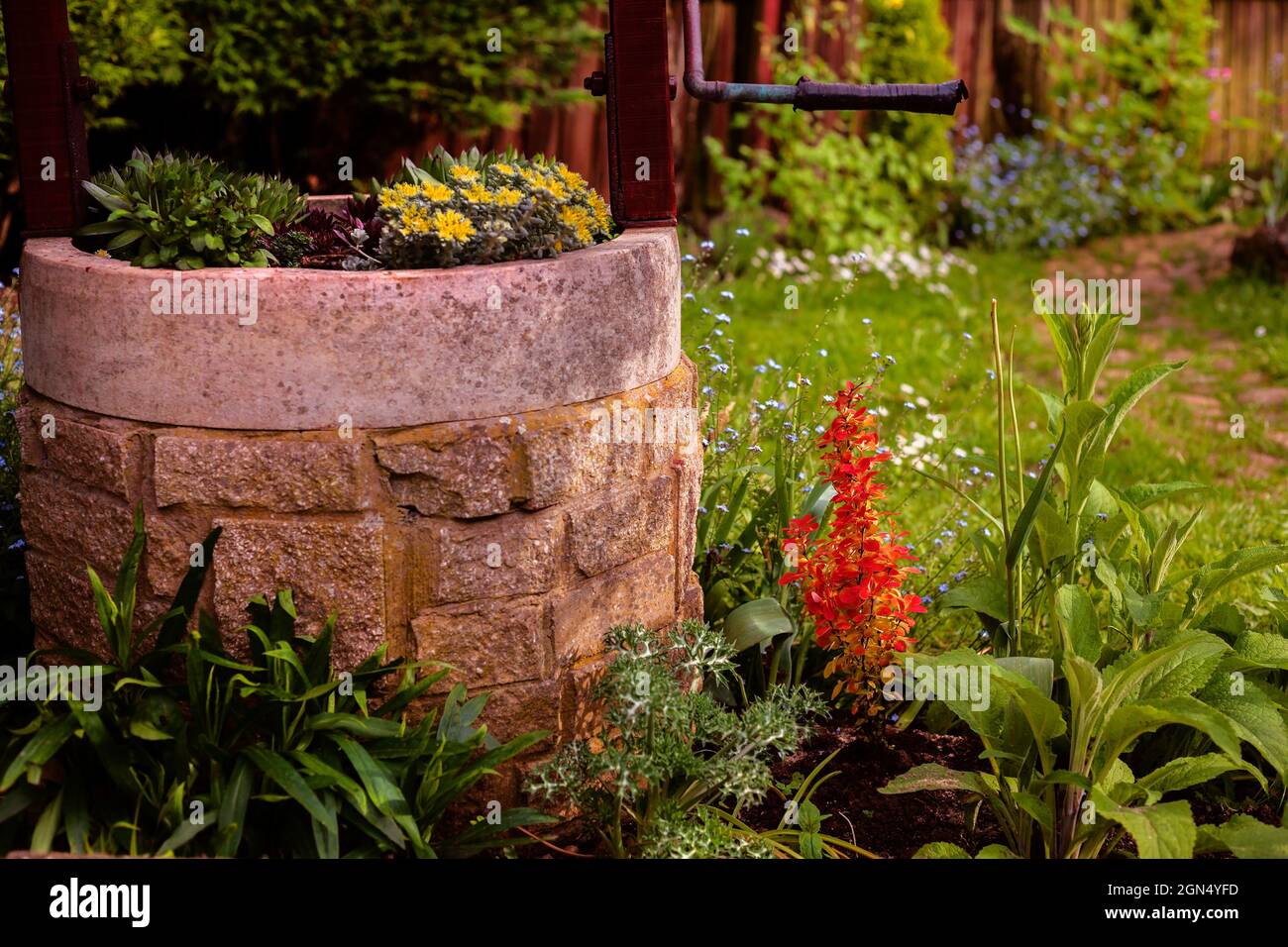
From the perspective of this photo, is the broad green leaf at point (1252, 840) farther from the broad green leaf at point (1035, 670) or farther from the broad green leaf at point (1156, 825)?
the broad green leaf at point (1035, 670)

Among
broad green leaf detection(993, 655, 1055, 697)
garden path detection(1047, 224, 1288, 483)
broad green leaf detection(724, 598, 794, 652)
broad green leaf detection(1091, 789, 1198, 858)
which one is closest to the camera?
broad green leaf detection(1091, 789, 1198, 858)

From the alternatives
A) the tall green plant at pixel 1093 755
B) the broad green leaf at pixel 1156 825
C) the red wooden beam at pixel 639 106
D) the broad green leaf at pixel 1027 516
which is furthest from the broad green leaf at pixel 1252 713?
the red wooden beam at pixel 639 106

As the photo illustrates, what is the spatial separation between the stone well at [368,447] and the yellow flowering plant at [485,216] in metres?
0.13

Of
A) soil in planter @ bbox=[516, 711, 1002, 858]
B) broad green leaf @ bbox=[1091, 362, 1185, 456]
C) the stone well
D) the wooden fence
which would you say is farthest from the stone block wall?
the wooden fence

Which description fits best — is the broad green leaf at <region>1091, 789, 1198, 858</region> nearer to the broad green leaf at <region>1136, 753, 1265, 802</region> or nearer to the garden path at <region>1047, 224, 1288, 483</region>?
the broad green leaf at <region>1136, 753, 1265, 802</region>

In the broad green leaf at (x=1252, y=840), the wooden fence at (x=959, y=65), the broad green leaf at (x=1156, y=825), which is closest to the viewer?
the broad green leaf at (x=1156, y=825)

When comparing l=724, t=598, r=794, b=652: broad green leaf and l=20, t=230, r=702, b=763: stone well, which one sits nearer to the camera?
l=20, t=230, r=702, b=763: stone well

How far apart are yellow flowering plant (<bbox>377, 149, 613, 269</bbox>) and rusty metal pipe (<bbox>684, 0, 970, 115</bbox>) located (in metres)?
0.37

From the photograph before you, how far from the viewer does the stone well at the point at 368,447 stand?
8.55 ft

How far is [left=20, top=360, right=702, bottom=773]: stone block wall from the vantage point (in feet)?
8.63

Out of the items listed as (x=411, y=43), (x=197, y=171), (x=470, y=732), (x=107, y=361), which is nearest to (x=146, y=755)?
(x=470, y=732)

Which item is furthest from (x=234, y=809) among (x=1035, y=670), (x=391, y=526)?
(x=1035, y=670)

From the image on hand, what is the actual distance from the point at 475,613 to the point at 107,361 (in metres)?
0.86

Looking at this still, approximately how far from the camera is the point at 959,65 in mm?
9008
